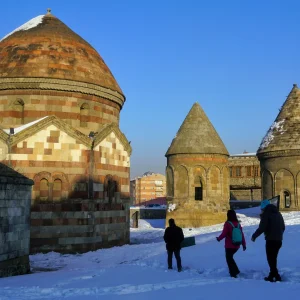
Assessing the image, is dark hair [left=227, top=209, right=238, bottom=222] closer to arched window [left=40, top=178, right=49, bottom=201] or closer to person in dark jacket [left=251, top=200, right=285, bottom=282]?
person in dark jacket [left=251, top=200, right=285, bottom=282]

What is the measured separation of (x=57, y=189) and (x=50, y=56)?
18.9 ft

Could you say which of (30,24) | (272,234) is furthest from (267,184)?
(272,234)

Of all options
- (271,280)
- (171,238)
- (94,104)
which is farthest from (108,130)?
(271,280)

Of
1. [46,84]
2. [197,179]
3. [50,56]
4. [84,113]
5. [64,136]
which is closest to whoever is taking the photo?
[64,136]

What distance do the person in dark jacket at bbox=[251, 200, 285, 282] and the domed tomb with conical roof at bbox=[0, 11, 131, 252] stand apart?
32.8 ft

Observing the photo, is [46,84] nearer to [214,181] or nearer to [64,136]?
[64,136]

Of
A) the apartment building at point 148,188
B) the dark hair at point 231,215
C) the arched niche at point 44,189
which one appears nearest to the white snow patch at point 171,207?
the arched niche at point 44,189

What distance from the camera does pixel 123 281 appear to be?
27.0 feet

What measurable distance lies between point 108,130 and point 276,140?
13.3m

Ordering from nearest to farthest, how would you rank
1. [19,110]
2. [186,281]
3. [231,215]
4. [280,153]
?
1. [186,281]
2. [231,215]
3. [19,110]
4. [280,153]

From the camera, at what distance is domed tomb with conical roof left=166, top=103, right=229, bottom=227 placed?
29688 millimetres

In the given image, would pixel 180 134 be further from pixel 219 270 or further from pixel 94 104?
pixel 219 270

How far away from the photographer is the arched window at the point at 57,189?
54.0ft

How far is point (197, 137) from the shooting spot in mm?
31234
